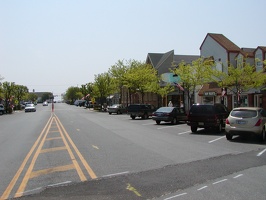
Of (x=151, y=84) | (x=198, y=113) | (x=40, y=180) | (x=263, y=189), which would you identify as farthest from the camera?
(x=151, y=84)

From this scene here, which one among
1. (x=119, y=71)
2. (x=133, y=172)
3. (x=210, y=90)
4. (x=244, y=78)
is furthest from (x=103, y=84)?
(x=133, y=172)

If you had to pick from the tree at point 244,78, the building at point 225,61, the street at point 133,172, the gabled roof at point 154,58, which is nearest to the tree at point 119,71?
the gabled roof at point 154,58

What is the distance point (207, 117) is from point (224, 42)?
16977 mm

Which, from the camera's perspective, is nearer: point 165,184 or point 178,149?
point 165,184

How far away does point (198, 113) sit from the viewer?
1845cm

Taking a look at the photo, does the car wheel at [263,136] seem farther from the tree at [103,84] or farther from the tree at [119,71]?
the tree at [103,84]

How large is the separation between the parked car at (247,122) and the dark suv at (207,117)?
3.11 meters

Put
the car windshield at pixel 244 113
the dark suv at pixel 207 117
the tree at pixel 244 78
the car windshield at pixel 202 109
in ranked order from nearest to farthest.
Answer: the car windshield at pixel 244 113, the dark suv at pixel 207 117, the car windshield at pixel 202 109, the tree at pixel 244 78

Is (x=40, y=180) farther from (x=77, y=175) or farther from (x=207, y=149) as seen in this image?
(x=207, y=149)

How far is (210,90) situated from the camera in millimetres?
32688

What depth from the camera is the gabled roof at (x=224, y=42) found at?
103 feet

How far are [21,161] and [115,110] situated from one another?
3662cm

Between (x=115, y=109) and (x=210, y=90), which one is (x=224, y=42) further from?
(x=115, y=109)

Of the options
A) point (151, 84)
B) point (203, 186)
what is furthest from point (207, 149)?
point (151, 84)
